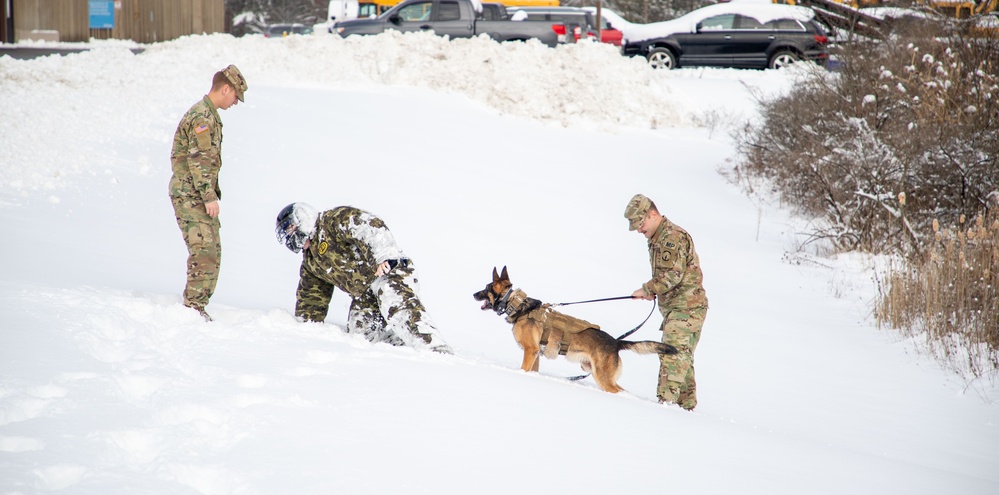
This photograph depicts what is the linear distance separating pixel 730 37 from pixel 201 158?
64.4 ft

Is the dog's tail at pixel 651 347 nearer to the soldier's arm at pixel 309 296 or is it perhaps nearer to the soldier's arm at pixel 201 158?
the soldier's arm at pixel 309 296

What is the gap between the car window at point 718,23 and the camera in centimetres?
2241

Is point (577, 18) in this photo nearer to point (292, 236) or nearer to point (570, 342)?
A: point (292, 236)

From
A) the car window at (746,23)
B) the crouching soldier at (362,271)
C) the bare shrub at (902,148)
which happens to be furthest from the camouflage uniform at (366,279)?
the car window at (746,23)

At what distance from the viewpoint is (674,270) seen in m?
5.43

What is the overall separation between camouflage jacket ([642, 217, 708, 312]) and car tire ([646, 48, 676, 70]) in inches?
704

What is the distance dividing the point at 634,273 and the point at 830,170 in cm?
413

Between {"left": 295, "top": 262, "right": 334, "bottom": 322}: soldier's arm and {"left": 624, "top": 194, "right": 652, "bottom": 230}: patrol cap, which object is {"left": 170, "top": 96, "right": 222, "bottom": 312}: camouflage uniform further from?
{"left": 624, "top": 194, "right": 652, "bottom": 230}: patrol cap

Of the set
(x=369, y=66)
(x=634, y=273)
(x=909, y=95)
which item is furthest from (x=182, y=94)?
(x=909, y=95)

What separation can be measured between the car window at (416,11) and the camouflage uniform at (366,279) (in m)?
17.0

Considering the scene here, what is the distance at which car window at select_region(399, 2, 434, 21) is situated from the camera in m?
21.6

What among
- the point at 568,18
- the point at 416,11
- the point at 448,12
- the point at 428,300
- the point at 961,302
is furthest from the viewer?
the point at 568,18

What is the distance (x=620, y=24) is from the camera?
27484 millimetres

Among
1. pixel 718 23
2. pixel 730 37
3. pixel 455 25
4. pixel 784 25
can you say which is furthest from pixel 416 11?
pixel 784 25
